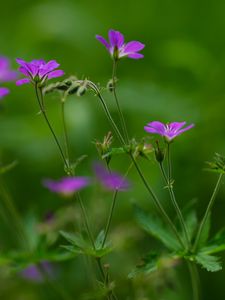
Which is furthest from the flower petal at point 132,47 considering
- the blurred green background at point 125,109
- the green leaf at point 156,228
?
the blurred green background at point 125,109

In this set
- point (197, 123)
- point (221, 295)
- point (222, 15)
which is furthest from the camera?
point (222, 15)

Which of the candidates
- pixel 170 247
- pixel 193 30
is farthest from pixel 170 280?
pixel 193 30

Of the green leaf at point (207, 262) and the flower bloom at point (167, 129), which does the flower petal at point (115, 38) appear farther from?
the green leaf at point (207, 262)

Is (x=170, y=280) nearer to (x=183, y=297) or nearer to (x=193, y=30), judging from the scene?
(x=183, y=297)

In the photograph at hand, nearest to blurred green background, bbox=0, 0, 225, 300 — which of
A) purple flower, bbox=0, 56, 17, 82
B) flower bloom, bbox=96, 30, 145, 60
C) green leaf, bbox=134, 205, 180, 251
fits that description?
green leaf, bbox=134, 205, 180, 251

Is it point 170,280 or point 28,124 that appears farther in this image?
point 28,124

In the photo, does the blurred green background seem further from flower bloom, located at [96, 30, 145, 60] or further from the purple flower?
flower bloom, located at [96, 30, 145, 60]

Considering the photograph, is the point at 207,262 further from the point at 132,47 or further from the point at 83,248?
the point at 132,47
